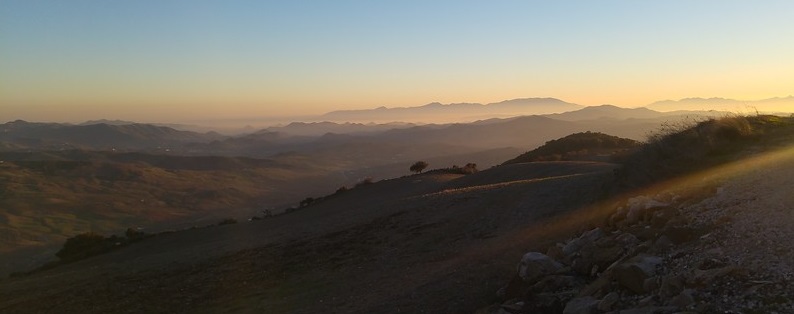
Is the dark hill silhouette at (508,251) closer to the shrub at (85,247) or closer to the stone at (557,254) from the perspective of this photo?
the stone at (557,254)

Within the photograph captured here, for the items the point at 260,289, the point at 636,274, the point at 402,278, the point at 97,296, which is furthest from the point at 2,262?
the point at 636,274

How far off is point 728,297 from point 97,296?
1820cm

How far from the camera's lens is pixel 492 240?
15.2m

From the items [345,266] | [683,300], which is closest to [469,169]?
[345,266]

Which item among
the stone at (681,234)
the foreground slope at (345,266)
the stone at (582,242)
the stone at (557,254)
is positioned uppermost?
the stone at (681,234)

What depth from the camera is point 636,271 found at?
7656mm

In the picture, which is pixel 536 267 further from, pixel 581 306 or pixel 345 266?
pixel 345 266

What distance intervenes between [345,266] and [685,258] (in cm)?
1040

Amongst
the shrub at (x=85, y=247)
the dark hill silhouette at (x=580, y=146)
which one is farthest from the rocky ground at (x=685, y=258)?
the dark hill silhouette at (x=580, y=146)

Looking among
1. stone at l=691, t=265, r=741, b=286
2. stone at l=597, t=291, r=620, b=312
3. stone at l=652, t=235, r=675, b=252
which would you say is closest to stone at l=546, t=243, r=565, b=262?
stone at l=652, t=235, r=675, b=252

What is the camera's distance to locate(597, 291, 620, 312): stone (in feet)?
24.0

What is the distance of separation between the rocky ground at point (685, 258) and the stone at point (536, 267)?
2 centimetres

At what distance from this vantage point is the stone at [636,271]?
7547 millimetres

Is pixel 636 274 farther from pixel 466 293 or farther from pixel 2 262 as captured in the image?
pixel 2 262
